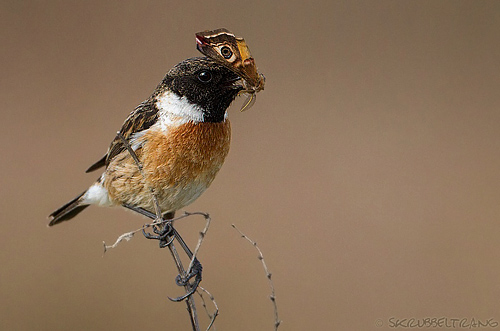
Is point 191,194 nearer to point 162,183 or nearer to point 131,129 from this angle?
point 162,183

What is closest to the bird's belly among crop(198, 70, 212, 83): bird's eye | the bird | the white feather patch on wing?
the bird

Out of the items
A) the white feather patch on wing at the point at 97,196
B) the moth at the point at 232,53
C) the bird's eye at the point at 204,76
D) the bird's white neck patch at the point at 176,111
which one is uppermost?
the bird's eye at the point at 204,76

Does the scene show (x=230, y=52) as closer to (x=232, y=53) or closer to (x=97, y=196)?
(x=232, y=53)

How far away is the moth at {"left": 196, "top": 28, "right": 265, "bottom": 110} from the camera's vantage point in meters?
1.37

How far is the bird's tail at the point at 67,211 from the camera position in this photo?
2.53 metres

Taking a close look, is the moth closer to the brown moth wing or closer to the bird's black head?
the brown moth wing

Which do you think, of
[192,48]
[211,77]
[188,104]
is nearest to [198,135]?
[188,104]

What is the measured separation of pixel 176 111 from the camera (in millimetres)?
1932

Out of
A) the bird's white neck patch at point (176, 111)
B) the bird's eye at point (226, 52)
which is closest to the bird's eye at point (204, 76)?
the bird's white neck patch at point (176, 111)

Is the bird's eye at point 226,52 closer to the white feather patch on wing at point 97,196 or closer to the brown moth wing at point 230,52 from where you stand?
the brown moth wing at point 230,52

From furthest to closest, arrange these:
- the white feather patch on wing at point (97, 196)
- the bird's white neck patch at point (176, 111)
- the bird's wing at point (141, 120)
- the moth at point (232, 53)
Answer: the white feather patch on wing at point (97, 196)
the bird's wing at point (141, 120)
the bird's white neck patch at point (176, 111)
the moth at point (232, 53)

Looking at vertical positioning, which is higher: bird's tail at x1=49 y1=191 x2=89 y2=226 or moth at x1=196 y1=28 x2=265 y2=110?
moth at x1=196 y1=28 x2=265 y2=110

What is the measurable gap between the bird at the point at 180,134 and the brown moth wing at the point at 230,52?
0.64 ft

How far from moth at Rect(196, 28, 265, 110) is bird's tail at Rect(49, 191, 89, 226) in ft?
4.28
